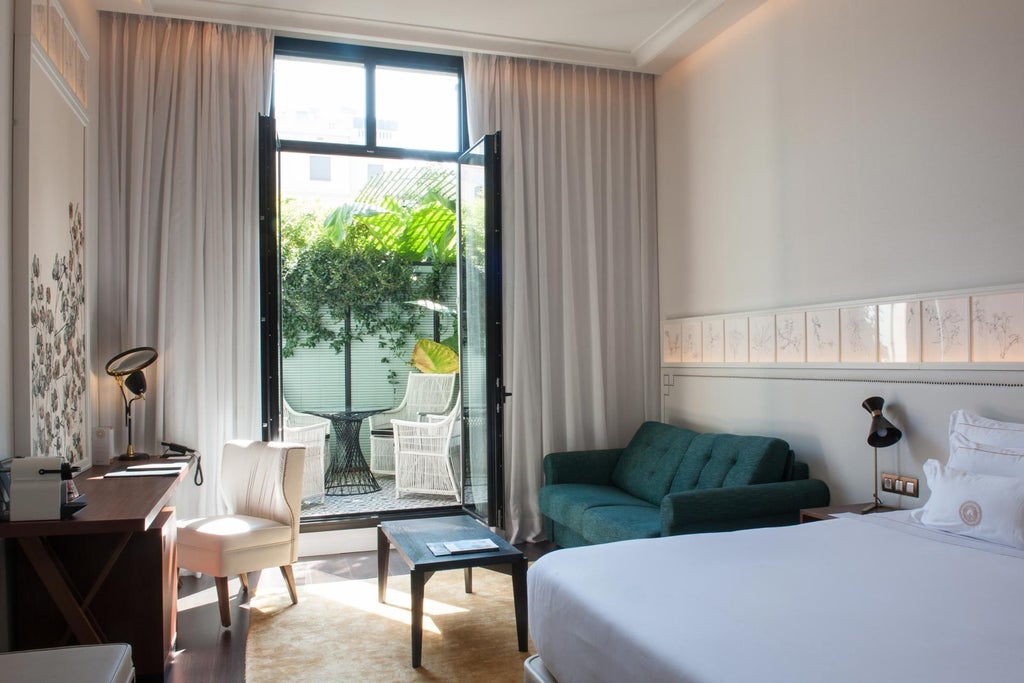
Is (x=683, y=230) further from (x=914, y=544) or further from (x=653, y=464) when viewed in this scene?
(x=914, y=544)

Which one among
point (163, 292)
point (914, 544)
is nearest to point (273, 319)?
point (163, 292)

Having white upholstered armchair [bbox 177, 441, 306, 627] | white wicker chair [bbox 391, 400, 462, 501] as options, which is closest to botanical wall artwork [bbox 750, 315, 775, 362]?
white upholstered armchair [bbox 177, 441, 306, 627]

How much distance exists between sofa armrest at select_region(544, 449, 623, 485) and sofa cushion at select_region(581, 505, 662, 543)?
0.71 meters

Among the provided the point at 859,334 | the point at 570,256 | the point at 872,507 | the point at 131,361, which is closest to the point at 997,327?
the point at 859,334

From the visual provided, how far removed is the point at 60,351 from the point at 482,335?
7.87ft

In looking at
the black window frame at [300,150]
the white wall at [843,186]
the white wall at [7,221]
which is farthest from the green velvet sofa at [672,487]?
the white wall at [7,221]

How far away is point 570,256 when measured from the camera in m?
5.32

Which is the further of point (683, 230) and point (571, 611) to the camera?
point (683, 230)

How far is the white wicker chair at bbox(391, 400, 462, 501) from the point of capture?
21.2ft

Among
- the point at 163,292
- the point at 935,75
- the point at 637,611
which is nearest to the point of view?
the point at 637,611

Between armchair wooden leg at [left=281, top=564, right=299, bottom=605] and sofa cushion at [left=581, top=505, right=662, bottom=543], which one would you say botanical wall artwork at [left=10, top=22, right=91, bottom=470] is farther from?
sofa cushion at [left=581, top=505, right=662, bottom=543]

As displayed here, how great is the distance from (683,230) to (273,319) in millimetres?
2770

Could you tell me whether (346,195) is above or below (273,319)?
above

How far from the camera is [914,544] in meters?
2.62
